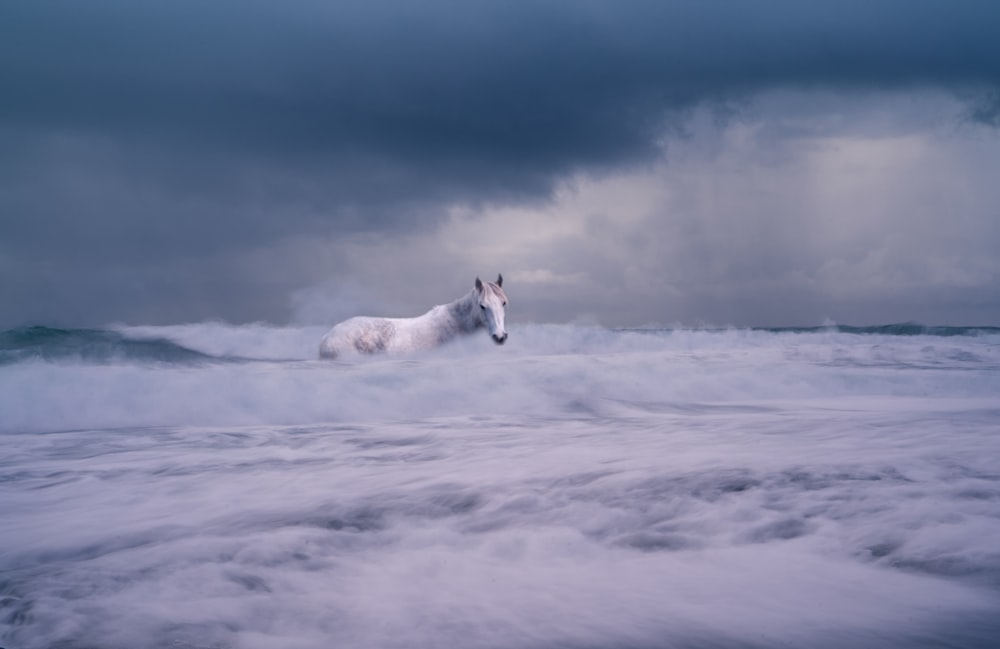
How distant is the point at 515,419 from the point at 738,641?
4.28 m

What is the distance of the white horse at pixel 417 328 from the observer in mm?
11422

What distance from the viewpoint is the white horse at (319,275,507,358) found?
11.4m

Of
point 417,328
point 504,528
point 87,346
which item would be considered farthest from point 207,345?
point 504,528

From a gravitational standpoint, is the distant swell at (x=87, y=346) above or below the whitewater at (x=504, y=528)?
above

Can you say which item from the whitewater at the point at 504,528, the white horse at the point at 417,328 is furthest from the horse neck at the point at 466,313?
the whitewater at the point at 504,528

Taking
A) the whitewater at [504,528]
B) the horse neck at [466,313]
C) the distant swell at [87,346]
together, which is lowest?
the whitewater at [504,528]

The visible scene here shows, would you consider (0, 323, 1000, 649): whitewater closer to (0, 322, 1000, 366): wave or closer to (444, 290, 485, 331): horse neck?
(444, 290, 485, 331): horse neck

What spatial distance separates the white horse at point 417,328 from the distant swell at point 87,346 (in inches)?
227

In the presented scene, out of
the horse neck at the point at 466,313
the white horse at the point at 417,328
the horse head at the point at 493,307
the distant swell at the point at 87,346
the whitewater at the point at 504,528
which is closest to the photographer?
the whitewater at the point at 504,528

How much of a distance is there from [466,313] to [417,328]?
3.17 ft

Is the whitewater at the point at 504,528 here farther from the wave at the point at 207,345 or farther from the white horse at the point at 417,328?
the wave at the point at 207,345

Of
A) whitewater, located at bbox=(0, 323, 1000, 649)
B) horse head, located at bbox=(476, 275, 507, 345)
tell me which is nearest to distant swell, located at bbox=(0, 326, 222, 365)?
horse head, located at bbox=(476, 275, 507, 345)

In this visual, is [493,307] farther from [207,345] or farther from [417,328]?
[207,345]

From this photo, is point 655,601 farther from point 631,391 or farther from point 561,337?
point 561,337
